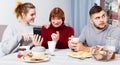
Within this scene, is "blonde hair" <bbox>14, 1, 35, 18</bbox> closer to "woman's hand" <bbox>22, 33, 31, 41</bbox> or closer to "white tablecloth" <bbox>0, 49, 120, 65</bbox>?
"woman's hand" <bbox>22, 33, 31, 41</bbox>

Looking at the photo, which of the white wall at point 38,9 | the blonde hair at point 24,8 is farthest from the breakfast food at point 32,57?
the white wall at point 38,9

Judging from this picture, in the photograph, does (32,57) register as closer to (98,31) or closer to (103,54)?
(103,54)

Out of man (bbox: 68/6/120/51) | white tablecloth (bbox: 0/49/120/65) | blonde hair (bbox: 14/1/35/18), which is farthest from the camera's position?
blonde hair (bbox: 14/1/35/18)

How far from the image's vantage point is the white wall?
124 inches

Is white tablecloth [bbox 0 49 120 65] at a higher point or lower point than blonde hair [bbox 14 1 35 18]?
lower

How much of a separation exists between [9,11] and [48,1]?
91cm

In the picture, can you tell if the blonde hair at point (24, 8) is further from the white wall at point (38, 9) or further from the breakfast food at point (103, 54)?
the breakfast food at point (103, 54)

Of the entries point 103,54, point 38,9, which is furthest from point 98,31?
point 38,9

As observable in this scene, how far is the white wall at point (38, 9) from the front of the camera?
10.3 feet

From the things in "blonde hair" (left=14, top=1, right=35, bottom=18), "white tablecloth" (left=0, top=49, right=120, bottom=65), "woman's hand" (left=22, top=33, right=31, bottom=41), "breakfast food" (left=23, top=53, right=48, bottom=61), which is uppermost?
"blonde hair" (left=14, top=1, right=35, bottom=18)

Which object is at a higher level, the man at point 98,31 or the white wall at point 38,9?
the white wall at point 38,9

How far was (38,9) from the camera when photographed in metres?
3.82

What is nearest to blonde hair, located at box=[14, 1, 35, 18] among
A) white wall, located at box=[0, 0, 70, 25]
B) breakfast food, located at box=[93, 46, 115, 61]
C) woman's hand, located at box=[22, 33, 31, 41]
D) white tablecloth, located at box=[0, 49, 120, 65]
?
woman's hand, located at box=[22, 33, 31, 41]

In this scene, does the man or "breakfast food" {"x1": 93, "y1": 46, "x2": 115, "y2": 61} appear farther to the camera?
the man
